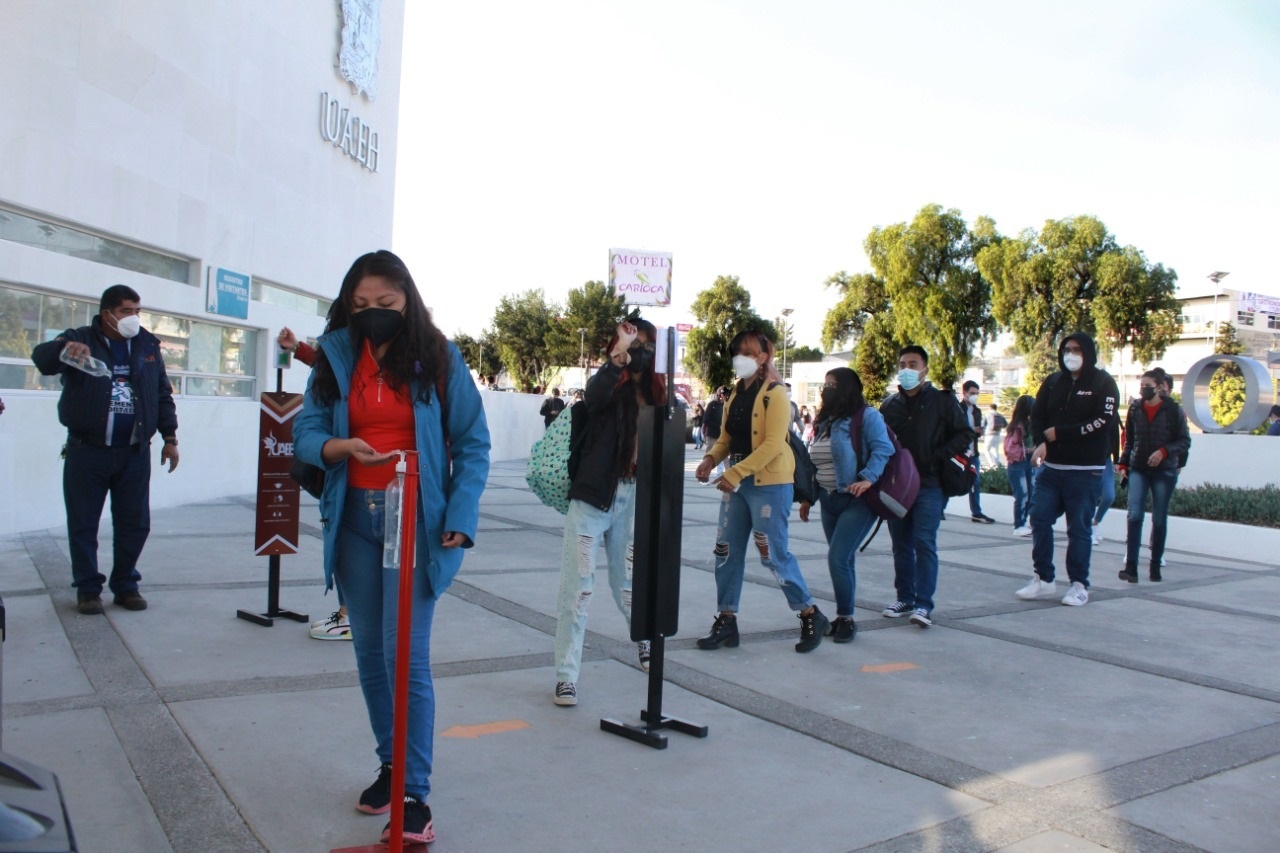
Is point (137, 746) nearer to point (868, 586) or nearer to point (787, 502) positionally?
point (787, 502)

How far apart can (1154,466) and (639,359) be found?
6.02 metres

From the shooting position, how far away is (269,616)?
18.4 feet

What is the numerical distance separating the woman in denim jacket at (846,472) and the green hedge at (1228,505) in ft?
19.0

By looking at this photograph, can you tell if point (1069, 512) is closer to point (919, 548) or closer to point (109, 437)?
point (919, 548)

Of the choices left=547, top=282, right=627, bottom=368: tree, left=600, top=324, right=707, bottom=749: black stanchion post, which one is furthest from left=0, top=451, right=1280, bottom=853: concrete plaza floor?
left=547, top=282, right=627, bottom=368: tree

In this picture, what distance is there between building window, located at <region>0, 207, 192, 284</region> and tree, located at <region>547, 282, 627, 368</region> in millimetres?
46196

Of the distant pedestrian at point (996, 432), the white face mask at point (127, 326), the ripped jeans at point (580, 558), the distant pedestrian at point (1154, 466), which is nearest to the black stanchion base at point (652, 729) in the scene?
the ripped jeans at point (580, 558)

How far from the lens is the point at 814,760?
3.79m

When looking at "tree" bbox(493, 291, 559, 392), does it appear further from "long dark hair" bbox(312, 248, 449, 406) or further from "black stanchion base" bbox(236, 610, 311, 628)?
"long dark hair" bbox(312, 248, 449, 406)

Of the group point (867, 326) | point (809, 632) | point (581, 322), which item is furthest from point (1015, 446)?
point (581, 322)

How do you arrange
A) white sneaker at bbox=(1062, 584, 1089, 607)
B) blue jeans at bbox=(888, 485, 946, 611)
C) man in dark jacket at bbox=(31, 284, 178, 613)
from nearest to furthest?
man in dark jacket at bbox=(31, 284, 178, 613)
blue jeans at bbox=(888, 485, 946, 611)
white sneaker at bbox=(1062, 584, 1089, 607)

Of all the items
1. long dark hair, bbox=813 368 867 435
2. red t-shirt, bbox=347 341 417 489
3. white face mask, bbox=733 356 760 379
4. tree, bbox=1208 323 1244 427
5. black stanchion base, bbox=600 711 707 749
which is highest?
tree, bbox=1208 323 1244 427

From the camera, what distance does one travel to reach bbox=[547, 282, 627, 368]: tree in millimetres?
58125

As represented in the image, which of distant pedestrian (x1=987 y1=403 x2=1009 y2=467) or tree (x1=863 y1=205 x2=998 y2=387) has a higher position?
tree (x1=863 y1=205 x2=998 y2=387)
